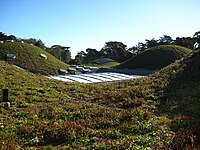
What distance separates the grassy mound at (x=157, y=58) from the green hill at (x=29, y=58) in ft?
87.3

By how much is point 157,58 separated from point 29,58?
41.4 metres

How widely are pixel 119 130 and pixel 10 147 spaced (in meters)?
4.83

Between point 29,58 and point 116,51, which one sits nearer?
point 29,58

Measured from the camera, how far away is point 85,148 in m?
9.05

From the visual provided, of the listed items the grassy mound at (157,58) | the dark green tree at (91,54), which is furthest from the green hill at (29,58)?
the dark green tree at (91,54)

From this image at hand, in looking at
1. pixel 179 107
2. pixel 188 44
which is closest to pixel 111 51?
pixel 188 44

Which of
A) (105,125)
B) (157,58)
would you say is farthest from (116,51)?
(105,125)

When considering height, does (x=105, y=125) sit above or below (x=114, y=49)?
below

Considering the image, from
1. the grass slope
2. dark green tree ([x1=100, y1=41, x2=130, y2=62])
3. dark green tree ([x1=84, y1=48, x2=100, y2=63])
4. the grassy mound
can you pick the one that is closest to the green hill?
the grassy mound

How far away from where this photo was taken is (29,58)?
69.5 metres

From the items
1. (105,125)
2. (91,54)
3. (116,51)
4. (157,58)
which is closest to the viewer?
(105,125)

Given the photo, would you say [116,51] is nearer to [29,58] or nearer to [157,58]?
[157,58]

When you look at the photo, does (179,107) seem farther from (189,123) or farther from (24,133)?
(24,133)

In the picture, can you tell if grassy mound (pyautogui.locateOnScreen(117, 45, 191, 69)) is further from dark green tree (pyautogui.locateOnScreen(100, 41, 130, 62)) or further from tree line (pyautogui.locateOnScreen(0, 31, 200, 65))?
dark green tree (pyautogui.locateOnScreen(100, 41, 130, 62))
